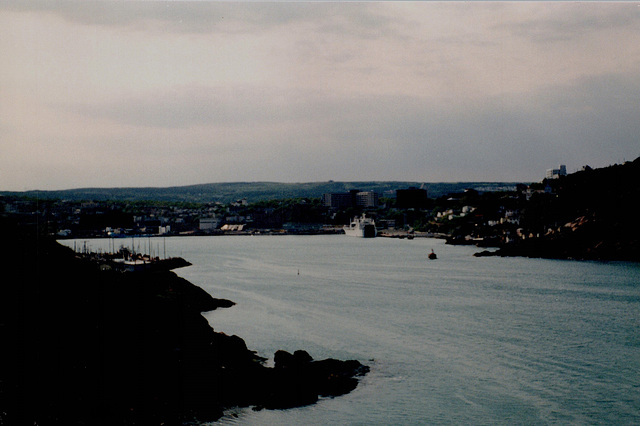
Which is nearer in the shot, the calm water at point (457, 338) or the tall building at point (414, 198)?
the calm water at point (457, 338)

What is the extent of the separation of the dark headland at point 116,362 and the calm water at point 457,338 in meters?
0.82

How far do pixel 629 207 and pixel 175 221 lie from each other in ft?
290

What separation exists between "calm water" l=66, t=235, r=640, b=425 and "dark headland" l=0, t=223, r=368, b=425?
2.68ft

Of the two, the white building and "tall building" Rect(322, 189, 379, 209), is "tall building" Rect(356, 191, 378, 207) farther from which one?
the white building

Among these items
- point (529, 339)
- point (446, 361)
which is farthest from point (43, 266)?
point (529, 339)

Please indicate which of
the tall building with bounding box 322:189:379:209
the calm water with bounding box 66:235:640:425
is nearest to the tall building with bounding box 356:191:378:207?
the tall building with bounding box 322:189:379:209

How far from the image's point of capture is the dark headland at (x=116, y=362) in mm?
10562

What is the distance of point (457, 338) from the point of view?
17938 mm

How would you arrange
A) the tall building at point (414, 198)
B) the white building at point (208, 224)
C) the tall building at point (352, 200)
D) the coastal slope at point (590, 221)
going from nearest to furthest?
the coastal slope at point (590, 221), the white building at point (208, 224), the tall building at point (414, 198), the tall building at point (352, 200)

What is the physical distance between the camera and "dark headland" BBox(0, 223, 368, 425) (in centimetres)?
1056

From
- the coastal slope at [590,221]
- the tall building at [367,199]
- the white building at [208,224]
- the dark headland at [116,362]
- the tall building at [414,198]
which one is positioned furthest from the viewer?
the tall building at [367,199]

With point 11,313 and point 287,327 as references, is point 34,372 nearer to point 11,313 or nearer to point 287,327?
point 11,313

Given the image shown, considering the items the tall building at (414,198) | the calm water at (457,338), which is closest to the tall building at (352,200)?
the tall building at (414,198)

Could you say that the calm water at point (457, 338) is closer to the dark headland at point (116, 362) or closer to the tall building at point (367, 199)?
the dark headland at point (116, 362)
